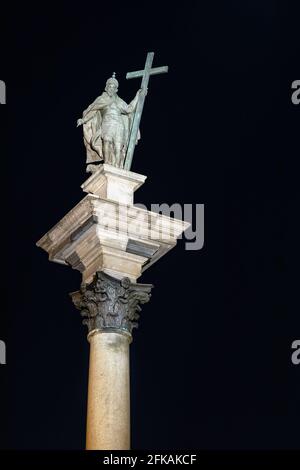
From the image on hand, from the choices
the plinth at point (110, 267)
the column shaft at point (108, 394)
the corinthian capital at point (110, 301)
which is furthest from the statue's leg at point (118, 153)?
the column shaft at point (108, 394)

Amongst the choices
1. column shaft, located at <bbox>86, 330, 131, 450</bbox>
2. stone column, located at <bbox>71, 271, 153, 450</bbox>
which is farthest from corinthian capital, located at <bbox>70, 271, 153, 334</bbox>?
column shaft, located at <bbox>86, 330, 131, 450</bbox>

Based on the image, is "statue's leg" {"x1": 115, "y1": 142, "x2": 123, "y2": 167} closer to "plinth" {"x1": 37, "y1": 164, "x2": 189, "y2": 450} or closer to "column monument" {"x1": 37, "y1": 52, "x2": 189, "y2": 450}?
"column monument" {"x1": 37, "y1": 52, "x2": 189, "y2": 450}

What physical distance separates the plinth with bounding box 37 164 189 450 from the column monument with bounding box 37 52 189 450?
0.06ft

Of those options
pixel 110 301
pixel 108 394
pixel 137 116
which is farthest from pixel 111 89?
pixel 108 394

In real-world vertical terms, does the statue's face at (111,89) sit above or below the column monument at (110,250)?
above

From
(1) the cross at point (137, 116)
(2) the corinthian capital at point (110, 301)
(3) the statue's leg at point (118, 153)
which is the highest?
(1) the cross at point (137, 116)

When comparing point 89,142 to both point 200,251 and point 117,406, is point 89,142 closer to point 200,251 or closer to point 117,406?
point 117,406

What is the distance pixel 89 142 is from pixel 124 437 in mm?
6999

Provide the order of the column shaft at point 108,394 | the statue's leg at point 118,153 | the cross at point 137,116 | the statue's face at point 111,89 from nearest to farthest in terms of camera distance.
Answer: the column shaft at point 108,394
the statue's leg at point 118,153
the cross at point 137,116
the statue's face at point 111,89

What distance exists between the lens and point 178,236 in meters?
22.6

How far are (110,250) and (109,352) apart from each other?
232 cm

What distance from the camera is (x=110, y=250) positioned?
2189cm

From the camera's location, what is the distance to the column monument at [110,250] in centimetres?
2030

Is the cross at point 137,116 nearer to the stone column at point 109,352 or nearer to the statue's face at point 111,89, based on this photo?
the statue's face at point 111,89
